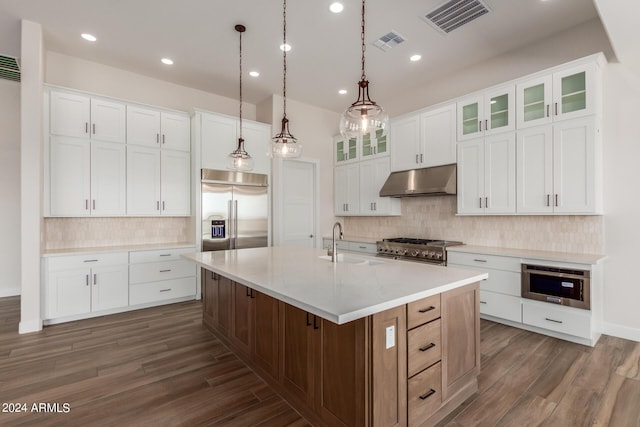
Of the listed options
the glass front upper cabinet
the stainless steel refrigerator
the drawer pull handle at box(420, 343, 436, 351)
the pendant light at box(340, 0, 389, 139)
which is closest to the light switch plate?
the drawer pull handle at box(420, 343, 436, 351)

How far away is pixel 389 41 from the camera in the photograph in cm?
385

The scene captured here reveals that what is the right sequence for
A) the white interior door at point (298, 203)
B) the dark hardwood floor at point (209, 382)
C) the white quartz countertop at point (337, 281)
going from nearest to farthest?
1. the white quartz countertop at point (337, 281)
2. the dark hardwood floor at point (209, 382)
3. the white interior door at point (298, 203)

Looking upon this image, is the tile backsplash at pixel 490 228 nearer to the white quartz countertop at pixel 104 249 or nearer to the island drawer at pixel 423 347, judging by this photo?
the island drawer at pixel 423 347

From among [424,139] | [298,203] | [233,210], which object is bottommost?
[233,210]

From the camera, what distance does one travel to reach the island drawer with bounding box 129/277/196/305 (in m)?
4.24

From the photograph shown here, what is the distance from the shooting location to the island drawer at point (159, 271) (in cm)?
425

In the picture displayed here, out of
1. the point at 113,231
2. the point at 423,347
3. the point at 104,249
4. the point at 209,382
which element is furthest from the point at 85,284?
the point at 423,347

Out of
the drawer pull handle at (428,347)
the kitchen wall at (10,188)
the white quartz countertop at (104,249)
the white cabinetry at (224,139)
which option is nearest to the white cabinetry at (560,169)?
the drawer pull handle at (428,347)

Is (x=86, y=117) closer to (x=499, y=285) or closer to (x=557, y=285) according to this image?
(x=499, y=285)

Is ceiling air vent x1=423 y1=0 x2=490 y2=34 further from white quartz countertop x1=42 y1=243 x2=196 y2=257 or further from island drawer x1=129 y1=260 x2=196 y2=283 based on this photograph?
island drawer x1=129 y1=260 x2=196 y2=283

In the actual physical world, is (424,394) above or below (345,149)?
below

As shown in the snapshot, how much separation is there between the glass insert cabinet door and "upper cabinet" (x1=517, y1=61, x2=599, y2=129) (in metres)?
2.09

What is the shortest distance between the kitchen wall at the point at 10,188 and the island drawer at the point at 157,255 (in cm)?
242

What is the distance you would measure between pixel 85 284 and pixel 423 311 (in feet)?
13.6
